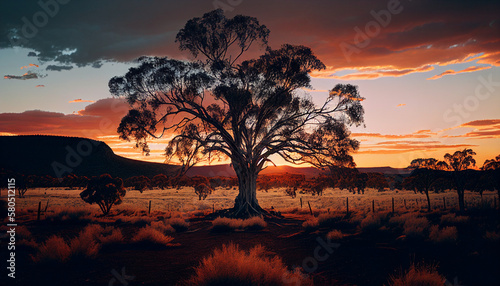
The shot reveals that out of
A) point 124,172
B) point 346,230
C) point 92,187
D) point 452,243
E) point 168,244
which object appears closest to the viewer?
point 452,243

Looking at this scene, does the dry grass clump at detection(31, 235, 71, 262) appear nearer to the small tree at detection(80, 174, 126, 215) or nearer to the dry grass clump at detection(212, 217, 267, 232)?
the dry grass clump at detection(212, 217, 267, 232)

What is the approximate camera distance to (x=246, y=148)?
27.2m

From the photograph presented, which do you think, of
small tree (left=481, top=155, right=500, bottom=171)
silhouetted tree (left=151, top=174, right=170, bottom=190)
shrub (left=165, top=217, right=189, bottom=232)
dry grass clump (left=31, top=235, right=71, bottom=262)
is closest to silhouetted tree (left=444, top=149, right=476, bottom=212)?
small tree (left=481, top=155, right=500, bottom=171)

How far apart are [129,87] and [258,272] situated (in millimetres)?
22365

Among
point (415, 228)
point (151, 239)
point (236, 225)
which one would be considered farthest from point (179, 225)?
point (415, 228)

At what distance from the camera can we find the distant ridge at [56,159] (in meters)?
105

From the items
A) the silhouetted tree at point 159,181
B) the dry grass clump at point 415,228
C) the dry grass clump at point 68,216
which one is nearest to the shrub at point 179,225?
the dry grass clump at point 68,216

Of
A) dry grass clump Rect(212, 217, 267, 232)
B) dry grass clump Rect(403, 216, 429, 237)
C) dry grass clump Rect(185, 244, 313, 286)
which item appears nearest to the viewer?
dry grass clump Rect(185, 244, 313, 286)

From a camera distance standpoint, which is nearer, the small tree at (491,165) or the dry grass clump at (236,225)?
the dry grass clump at (236,225)

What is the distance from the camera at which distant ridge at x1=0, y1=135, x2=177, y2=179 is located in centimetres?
10525

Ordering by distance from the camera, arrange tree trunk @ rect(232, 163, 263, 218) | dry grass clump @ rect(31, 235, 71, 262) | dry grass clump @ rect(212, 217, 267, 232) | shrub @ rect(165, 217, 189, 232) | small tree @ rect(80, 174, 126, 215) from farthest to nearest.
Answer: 1. small tree @ rect(80, 174, 126, 215)
2. tree trunk @ rect(232, 163, 263, 218)
3. shrub @ rect(165, 217, 189, 232)
4. dry grass clump @ rect(212, 217, 267, 232)
5. dry grass clump @ rect(31, 235, 71, 262)

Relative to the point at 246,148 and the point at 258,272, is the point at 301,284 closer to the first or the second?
the point at 258,272

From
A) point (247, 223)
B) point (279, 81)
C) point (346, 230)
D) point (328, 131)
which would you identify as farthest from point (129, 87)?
point (346, 230)

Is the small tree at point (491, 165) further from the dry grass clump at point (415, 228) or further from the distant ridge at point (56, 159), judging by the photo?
the distant ridge at point (56, 159)
